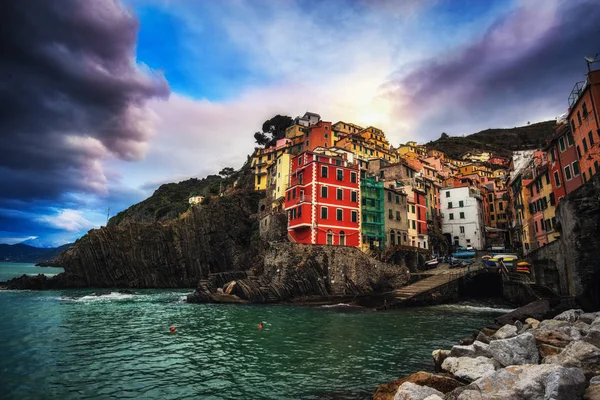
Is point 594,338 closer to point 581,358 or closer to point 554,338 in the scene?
point 554,338

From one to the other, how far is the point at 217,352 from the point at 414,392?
12107 millimetres

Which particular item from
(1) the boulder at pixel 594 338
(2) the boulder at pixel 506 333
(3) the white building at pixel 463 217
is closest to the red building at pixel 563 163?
(2) the boulder at pixel 506 333

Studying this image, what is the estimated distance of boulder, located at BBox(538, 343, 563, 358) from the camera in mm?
11594

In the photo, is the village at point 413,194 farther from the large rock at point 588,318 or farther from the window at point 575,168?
the large rock at point 588,318

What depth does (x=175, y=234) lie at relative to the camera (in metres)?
76.4

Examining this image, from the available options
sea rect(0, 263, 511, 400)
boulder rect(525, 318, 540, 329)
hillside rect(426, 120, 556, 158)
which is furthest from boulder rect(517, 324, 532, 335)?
hillside rect(426, 120, 556, 158)

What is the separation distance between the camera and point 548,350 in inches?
468

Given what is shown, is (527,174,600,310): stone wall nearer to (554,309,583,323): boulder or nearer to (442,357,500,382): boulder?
(554,309,583,323): boulder

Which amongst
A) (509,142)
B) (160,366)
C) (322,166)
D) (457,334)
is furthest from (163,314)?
(509,142)

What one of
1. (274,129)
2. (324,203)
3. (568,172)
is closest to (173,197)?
(274,129)

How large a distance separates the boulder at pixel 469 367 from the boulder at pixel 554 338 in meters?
3.12

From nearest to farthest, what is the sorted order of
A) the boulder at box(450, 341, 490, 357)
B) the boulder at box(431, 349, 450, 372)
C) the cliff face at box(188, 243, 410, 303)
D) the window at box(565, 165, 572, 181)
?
the boulder at box(450, 341, 490, 357)
the boulder at box(431, 349, 450, 372)
the window at box(565, 165, 572, 181)
the cliff face at box(188, 243, 410, 303)

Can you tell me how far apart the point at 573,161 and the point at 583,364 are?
3408 centimetres

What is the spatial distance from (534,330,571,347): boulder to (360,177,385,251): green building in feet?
127
